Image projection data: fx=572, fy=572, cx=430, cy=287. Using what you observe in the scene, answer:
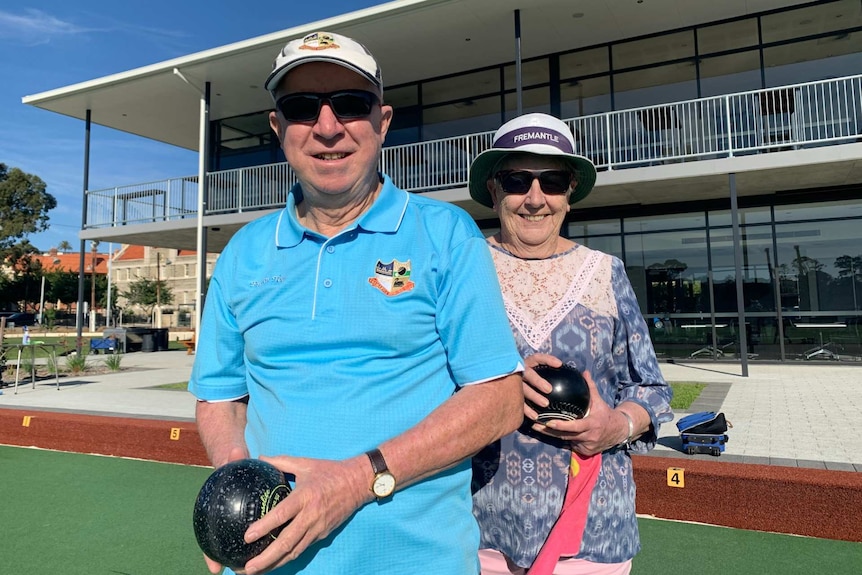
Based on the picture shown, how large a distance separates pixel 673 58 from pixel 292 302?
14432 millimetres

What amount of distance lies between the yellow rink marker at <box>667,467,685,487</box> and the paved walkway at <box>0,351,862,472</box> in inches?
32.4

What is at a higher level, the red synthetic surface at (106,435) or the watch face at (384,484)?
the watch face at (384,484)

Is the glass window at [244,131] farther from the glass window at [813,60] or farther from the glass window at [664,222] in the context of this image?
→ the glass window at [813,60]

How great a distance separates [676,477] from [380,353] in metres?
3.69

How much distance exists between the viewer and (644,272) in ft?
46.5

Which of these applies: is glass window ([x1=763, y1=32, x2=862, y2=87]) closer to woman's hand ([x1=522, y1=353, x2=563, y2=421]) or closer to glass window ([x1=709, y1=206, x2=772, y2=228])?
glass window ([x1=709, y1=206, x2=772, y2=228])

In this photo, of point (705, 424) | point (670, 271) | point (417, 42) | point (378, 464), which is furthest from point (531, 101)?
point (378, 464)

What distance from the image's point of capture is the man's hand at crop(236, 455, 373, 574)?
3.47 ft

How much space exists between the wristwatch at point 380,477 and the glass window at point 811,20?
1483 centimetres

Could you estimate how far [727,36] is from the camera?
42.2 feet

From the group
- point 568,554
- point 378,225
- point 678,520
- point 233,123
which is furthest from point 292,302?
point 233,123

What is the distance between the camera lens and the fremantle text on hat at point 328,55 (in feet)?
4.46

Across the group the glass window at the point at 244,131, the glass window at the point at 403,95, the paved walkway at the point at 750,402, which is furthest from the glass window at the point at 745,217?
the glass window at the point at 244,131

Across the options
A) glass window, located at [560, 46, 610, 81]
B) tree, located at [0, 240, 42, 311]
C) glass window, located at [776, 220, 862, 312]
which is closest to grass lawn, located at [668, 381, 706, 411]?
glass window, located at [776, 220, 862, 312]
